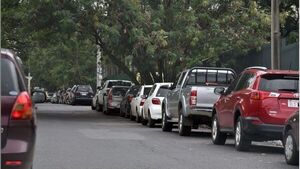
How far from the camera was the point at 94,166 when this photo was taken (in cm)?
1144

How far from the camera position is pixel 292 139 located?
11703 mm

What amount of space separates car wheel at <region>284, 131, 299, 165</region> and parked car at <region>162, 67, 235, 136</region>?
6186 mm

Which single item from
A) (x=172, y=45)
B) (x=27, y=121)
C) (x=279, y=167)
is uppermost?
(x=172, y=45)

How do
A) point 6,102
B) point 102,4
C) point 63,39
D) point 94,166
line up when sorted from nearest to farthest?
point 6,102, point 94,166, point 102,4, point 63,39

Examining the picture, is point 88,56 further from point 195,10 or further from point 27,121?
point 27,121

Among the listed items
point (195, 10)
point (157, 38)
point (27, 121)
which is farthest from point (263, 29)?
point (27, 121)

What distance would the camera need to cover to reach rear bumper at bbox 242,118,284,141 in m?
13.8

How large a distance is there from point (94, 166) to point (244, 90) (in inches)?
169

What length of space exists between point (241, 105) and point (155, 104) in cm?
962

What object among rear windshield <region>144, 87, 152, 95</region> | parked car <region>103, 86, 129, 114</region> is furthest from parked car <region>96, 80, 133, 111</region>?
rear windshield <region>144, 87, 152, 95</region>

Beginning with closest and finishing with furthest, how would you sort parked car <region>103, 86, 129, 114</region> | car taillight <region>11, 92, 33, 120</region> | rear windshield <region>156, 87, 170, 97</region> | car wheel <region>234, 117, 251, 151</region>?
car taillight <region>11, 92, 33, 120</region>
car wheel <region>234, 117, 251, 151</region>
rear windshield <region>156, 87, 170, 97</region>
parked car <region>103, 86, 129, 114</region>

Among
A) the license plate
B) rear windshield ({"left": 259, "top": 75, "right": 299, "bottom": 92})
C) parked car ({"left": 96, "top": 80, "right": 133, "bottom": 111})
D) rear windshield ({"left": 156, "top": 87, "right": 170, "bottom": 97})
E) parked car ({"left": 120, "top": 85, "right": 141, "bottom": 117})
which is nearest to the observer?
the license plate

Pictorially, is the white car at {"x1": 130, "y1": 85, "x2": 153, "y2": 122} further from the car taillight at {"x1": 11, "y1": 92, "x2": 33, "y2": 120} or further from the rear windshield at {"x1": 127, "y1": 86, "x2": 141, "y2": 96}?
the car taillight at {"x1": 11, "y1": 92, "x2": 33, "y2": 120}

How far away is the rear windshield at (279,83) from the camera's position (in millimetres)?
13961
